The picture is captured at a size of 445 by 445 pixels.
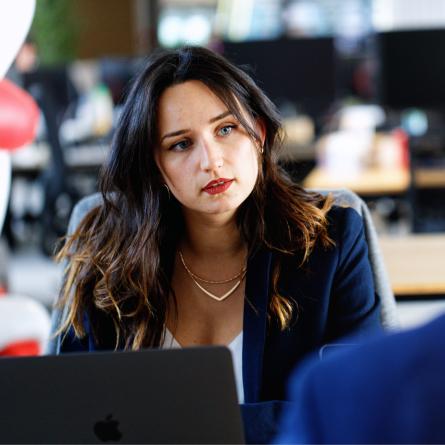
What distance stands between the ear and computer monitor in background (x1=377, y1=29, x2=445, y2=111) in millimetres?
2748

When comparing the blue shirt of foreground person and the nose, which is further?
the nose

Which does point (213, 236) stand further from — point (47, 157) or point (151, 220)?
point (47, 157)

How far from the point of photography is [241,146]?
1514 mm

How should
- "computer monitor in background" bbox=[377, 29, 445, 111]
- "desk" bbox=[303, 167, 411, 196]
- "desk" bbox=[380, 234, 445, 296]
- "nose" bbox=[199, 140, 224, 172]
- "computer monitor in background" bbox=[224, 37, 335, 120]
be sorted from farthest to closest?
"computer monitor in background" bbox=[224, 37, 335, 120]
"computer monitor in background" bbox=[377, 29, 445, 111]
"desk" bbox=[303, 167, 411, 196]
"desk" bbox=[380, 234, 445, 296]
"nose" bbox=[199, 140, 224, 172]

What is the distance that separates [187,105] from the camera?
1.51 m

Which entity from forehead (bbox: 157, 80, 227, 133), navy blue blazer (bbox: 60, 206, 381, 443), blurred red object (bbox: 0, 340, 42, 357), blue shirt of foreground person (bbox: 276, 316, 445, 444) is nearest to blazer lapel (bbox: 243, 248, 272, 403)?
navy blue blazer (bbox: 60, 206, 381, 443)

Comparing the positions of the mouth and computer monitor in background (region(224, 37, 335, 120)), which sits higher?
computer monitor in background (region(224, 37, 335, 120))

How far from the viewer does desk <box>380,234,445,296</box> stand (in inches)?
77.4

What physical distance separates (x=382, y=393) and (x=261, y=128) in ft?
3.75

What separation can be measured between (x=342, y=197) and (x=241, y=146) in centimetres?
29

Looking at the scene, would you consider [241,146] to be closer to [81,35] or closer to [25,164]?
[25,164]

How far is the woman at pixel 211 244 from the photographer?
1.51 m

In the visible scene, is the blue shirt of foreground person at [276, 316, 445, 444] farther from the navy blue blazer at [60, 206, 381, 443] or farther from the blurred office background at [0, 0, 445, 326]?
the blurred office background at [0, 0, 445, 326]

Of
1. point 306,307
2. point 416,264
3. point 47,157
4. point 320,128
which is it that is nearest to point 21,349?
point 306,307
